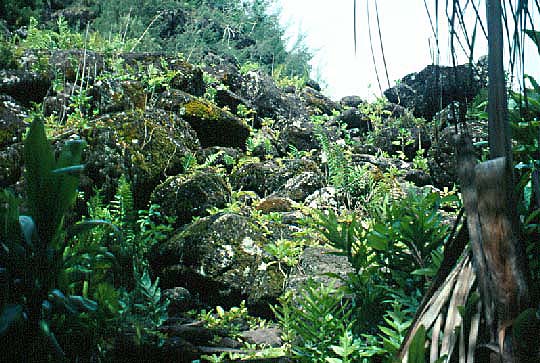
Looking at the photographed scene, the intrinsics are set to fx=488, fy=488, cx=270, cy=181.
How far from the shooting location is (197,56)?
8.67 meters

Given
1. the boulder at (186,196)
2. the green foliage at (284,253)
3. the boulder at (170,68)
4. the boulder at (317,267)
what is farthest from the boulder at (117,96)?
the boulder at (317,267)

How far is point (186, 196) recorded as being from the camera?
4.70 meters

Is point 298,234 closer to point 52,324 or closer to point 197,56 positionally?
point 52,324

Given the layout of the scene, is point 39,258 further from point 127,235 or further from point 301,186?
point 301,186

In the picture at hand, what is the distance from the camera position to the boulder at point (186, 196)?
15.3 ft

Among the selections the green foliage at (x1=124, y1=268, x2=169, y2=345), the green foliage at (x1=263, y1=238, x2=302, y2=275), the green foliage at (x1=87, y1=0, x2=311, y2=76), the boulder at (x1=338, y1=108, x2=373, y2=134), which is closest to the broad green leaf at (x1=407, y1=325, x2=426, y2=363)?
the green foliage at (x1=124, y1=268, x2=169, y2=345)

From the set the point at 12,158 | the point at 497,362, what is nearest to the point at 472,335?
the point at 497,362

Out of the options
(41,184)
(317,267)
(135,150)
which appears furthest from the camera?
(135,150)

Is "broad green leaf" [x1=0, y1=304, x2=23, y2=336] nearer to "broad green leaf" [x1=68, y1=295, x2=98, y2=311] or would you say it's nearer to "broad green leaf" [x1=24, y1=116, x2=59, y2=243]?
"broad green leaf" [x1=68, y1=295, x2=98, y2=311]

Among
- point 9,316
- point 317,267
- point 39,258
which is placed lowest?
point 9,316

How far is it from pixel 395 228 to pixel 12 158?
3976 millimetres

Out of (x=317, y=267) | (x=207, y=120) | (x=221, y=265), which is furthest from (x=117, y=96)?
(x=317, y=267)

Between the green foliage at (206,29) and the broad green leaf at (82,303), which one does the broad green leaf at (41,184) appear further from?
the green foliage at (206,29)

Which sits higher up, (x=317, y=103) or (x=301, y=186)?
(x=317, y=103)
